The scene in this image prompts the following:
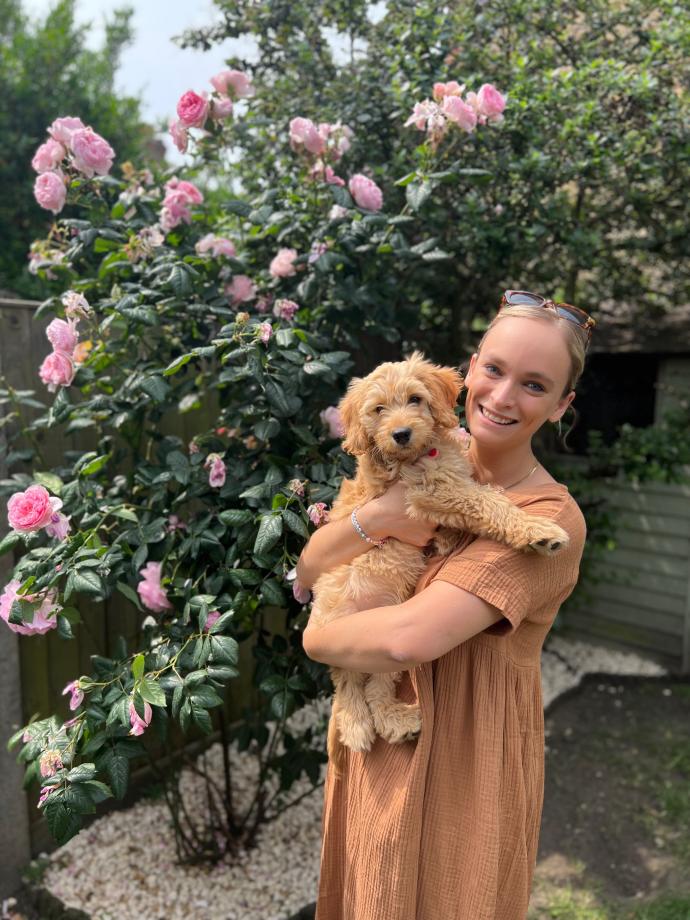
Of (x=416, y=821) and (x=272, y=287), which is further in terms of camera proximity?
(x=272, y=287)

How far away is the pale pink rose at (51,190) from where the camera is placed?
2.66 metres

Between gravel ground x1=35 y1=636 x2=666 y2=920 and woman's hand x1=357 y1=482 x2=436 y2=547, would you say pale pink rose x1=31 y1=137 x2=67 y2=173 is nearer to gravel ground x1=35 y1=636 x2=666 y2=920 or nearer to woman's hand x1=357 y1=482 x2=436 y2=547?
woman's hand x1=357 y1=482 x2=436 y2=547

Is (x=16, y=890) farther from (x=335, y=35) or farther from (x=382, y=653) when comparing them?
(x=335, y=35)

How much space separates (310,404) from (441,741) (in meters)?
1.48

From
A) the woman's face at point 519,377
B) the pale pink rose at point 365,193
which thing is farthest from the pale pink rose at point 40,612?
the pale pink rose at point 365,193

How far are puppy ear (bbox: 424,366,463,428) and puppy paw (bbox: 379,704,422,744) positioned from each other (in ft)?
2.49

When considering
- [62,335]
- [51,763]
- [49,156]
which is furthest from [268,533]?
[49,156]

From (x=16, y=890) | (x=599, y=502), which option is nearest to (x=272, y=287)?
(x=16, y=890)

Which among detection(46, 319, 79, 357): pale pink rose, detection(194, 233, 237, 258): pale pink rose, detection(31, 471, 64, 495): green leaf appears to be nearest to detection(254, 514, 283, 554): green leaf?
detection(31, 471, 64, 495): green leaf

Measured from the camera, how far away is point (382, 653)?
4.92ft

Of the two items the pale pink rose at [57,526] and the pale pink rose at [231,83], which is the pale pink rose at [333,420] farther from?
the pale pink rose at [231,83]

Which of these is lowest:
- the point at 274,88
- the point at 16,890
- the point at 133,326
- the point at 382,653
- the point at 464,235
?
the point at 16,890

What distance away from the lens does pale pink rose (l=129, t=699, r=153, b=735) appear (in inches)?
72.6

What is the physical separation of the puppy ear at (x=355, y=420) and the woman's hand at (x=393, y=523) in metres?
0.16
